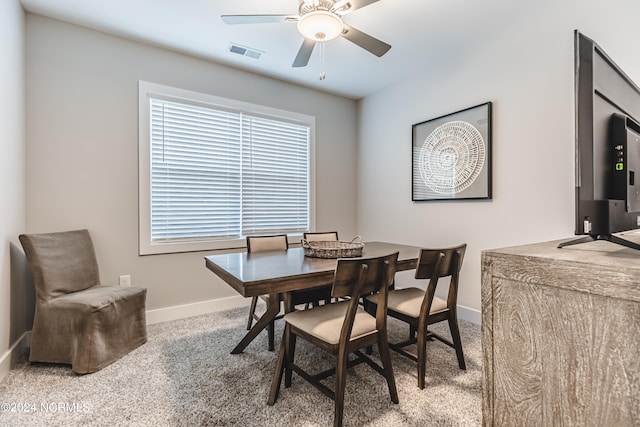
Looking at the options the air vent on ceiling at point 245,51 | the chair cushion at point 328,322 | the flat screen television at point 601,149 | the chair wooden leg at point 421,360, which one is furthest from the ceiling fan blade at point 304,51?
the chair wooden leg at point 421,360

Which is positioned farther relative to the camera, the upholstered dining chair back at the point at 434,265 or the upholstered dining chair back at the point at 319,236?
the upholstered dining chair back at the point at 319,236

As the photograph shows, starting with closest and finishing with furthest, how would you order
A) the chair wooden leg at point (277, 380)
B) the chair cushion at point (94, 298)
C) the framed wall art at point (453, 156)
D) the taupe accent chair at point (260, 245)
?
the chair wooden leg at point (277, 380) → the chair cushion at point (94, 298) → the taupe accent chair at point (260, 245) → the framed wall art at point (453, 156)

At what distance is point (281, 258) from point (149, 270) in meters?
1.56

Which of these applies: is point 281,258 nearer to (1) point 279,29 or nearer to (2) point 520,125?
(1) point 279,29

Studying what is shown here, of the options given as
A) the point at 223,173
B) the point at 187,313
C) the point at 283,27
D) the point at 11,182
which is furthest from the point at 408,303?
the point at 11,182

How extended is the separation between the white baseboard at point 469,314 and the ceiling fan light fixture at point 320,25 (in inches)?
106

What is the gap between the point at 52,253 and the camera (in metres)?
2.29

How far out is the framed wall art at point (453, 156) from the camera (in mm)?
2873

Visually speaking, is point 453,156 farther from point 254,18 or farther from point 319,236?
point 254,18

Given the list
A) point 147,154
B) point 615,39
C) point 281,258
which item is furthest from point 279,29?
point 615,39

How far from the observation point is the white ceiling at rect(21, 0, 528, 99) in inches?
93.6

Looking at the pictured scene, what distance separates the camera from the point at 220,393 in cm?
185

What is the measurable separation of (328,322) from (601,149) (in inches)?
55.1

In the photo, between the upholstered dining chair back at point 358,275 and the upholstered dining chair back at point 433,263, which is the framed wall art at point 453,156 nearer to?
the upholstered dining chair back at point 433,263
